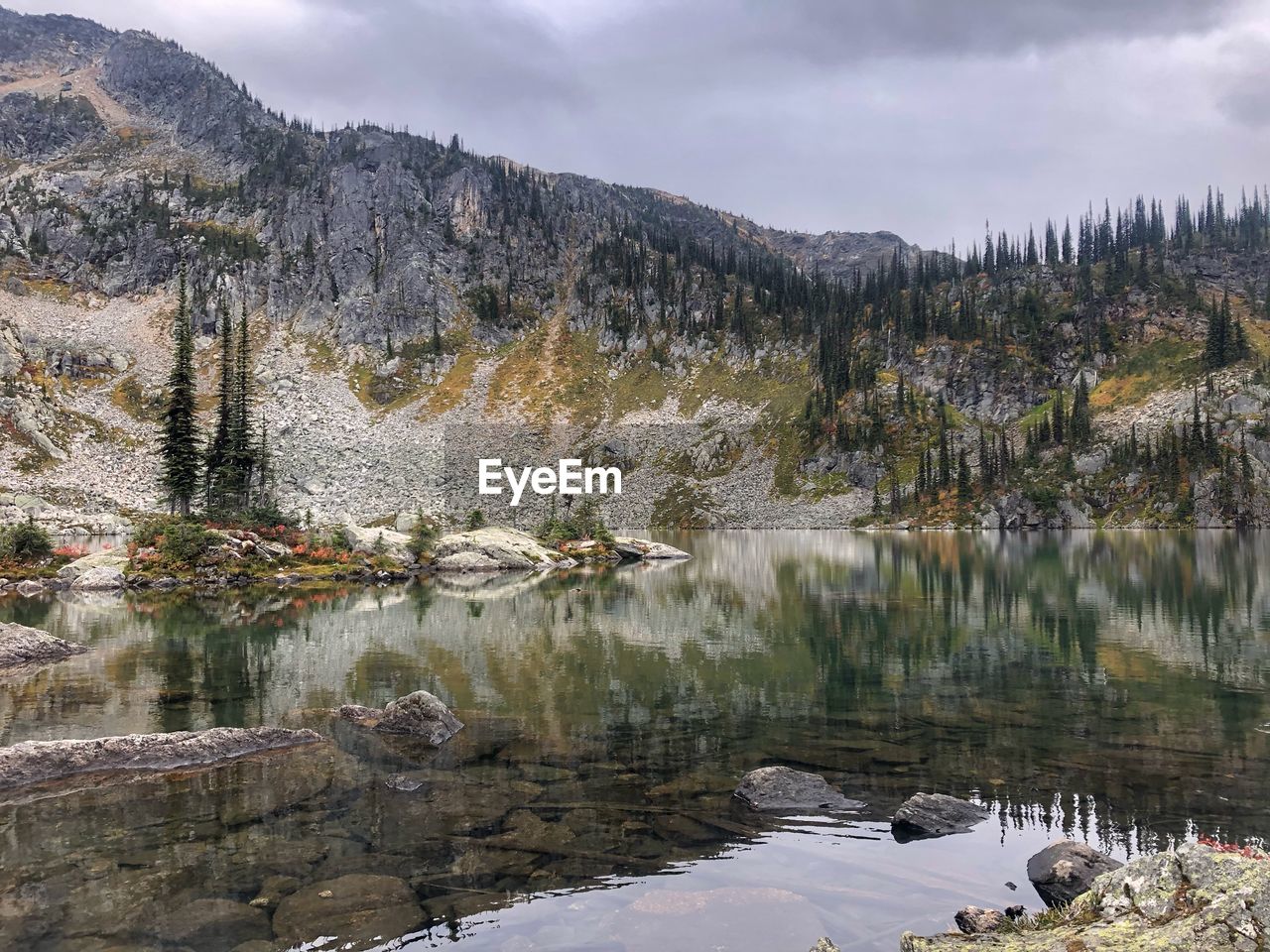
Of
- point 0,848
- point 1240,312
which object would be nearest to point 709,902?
point 0,848

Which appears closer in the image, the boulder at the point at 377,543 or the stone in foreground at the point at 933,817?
the stone in foreground at the point at 933,817

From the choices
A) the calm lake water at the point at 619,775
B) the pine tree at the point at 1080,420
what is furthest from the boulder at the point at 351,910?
the pine tree at the point at 1080,420

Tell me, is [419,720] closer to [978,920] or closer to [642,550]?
[978,920]

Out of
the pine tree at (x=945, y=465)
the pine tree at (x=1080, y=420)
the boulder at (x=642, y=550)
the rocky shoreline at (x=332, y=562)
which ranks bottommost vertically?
the boulder at (x=642, y=550)

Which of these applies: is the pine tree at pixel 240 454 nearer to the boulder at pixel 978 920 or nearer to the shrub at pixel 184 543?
the shrub at pixel 184 543

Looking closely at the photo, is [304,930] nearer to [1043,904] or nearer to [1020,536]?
[1043,904]

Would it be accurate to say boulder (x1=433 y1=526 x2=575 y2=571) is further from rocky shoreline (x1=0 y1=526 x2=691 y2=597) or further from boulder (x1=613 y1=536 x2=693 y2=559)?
boulder (x1=613 y1=536 x2=693 y2=559)

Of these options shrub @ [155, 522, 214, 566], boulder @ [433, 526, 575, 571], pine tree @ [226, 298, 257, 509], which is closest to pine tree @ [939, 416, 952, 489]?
boulder @ [433, 526, 575, 571]
